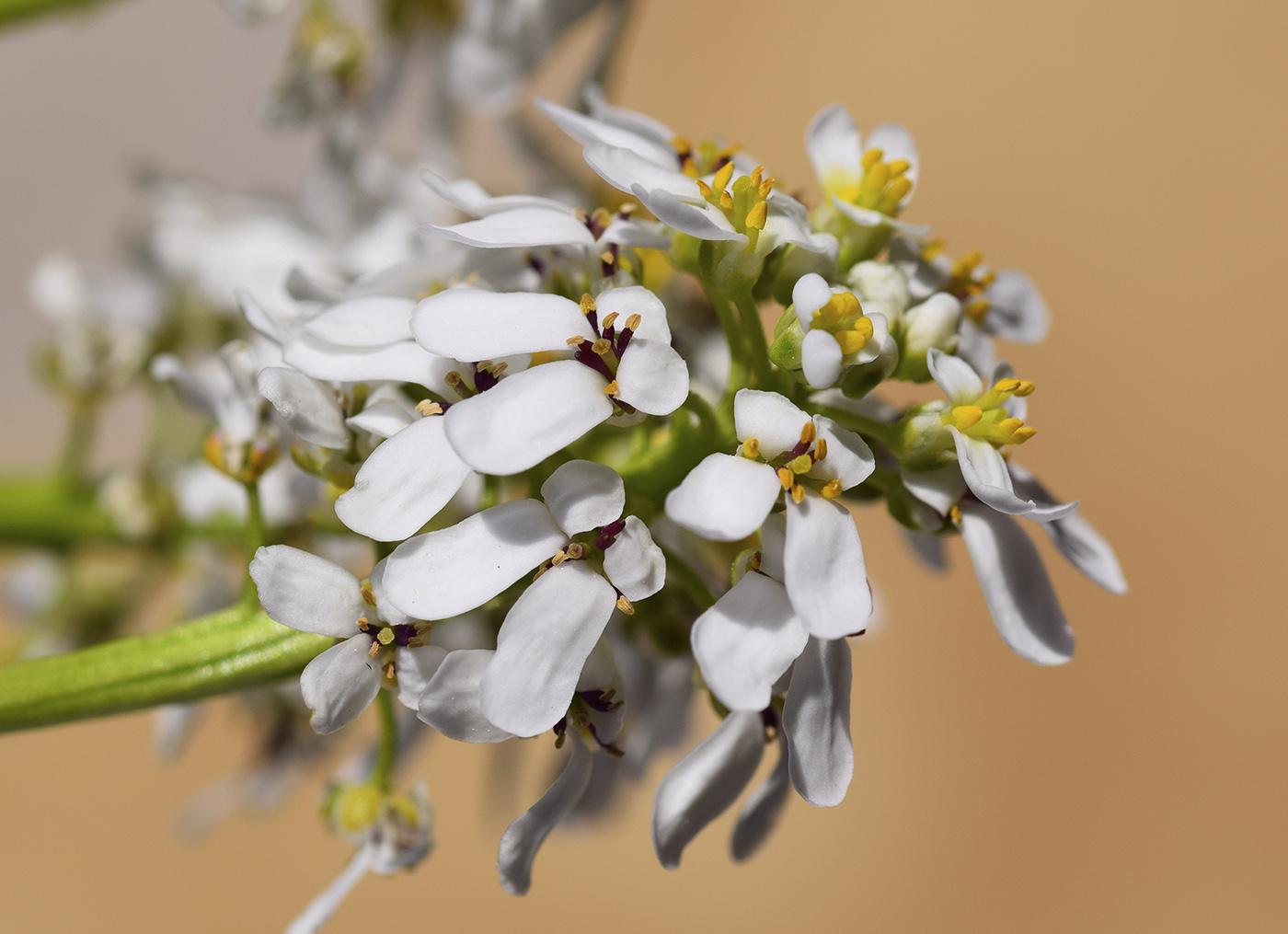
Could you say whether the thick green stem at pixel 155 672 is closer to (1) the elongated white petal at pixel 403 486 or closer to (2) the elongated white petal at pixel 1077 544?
(1) the elongated white petal at pixel 403 486

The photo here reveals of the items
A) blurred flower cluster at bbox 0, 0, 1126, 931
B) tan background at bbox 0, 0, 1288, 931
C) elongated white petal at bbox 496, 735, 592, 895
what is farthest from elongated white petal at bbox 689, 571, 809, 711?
tan background at bbox 0, 0, 1288, 931

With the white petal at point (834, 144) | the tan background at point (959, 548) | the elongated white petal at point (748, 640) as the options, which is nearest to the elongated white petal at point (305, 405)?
the elongated white petal at point (748, 640)

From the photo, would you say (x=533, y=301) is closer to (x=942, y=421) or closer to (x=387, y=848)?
(x=942, y=421)

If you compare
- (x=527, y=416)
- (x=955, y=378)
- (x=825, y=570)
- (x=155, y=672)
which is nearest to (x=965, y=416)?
(x=955, y=378)

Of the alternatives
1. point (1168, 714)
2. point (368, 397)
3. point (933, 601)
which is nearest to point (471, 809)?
point (933, 601)

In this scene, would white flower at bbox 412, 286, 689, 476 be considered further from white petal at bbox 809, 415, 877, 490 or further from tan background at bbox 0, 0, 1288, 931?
tan background at bbox 0, 0, 1288, 931
